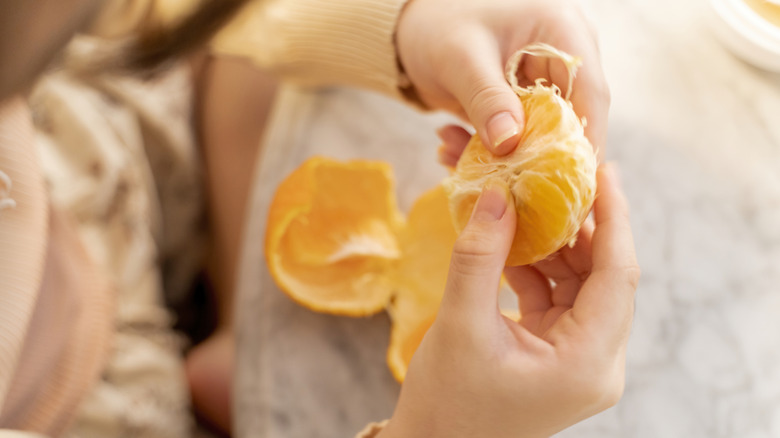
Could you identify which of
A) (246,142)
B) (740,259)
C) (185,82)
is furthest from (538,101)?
(185,82)

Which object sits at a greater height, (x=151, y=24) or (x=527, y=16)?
(x=527, y=16)

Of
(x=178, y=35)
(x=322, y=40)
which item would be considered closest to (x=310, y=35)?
(x=322, y=40)

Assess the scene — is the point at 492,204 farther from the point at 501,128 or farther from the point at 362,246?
the point at 362,246

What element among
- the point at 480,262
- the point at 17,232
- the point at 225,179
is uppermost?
the point at 480,262

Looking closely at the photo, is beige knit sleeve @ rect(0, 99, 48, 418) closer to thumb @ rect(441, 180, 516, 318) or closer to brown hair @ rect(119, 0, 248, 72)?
brown hair @ rect(119, 0, 248, 72)

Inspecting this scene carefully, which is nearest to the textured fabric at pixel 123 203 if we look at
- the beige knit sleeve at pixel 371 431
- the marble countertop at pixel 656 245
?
the marble countertop at pixel 656 245

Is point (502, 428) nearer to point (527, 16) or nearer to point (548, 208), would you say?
point (548, 208)

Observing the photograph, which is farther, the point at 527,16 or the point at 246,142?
the point at 246,142
